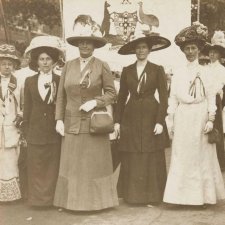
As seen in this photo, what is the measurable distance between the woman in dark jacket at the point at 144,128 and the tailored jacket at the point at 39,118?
766mm

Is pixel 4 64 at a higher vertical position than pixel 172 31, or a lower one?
lower

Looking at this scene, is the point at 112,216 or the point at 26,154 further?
the point at 26,154

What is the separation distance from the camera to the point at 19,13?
867 centimetres

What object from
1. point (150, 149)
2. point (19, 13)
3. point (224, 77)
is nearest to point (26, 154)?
point (150, 149)

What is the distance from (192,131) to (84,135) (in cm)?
118

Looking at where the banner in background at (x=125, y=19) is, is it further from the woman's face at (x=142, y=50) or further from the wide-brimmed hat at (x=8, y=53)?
the woman's face at (x=142, y=50)

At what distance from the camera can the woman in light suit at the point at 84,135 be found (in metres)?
5.84

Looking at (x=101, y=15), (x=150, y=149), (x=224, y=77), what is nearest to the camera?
(x=150, y=149)

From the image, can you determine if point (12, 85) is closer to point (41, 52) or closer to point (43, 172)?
point (41, 52)

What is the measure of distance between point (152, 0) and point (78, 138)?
4.20 meters

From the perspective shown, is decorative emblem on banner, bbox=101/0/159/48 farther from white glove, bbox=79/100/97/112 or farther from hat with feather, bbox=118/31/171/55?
white glove, bbox=79/100/97/112

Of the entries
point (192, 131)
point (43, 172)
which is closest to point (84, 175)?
point (43, 172)

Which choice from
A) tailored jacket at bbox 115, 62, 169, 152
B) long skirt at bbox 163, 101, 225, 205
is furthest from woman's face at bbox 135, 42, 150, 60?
long skirt at bbox 163, 101, 225, 205

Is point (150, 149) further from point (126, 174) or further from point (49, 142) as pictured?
point (49, 142)
